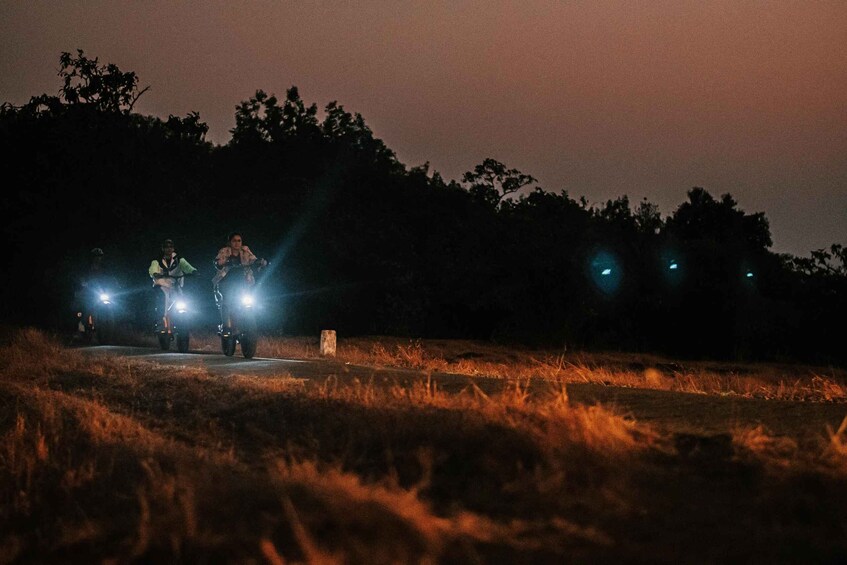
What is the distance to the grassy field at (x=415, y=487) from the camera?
5629 millimetres

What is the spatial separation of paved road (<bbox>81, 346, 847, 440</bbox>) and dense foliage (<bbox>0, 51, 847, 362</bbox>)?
17.8 metres

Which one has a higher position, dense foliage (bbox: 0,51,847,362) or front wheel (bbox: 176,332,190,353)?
dense foliage (bbox: 0,51,847,362)

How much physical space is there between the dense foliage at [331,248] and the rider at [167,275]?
1105 centimetres

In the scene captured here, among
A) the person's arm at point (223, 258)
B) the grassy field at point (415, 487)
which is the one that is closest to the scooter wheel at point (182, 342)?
the person's arm at point (223, 258)

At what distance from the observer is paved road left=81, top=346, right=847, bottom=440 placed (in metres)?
9.10

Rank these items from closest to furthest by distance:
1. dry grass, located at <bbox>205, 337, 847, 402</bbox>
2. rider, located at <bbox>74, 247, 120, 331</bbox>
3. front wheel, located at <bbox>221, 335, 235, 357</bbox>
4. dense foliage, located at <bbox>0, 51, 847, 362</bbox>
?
dry grass, located at <bbox>205, 337, 847, 402</bbox> < front wheel, located at <bbox>221, 335, 235, 357</bbox> < rider, located at <bbox>74, 247, 120, 331</bbox> < dense foliage, located at <bbox>0, 51, 847, 362</bbox>

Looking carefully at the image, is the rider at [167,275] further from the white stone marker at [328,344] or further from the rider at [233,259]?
the white stone marker at [328,344]

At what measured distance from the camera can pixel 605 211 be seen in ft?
185

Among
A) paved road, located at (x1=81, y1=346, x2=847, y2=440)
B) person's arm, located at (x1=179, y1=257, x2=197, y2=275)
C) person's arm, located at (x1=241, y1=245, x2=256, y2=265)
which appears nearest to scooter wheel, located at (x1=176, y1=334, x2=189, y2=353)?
person's arm, located at (x1=179, y1=257, x2=197, y2=275)

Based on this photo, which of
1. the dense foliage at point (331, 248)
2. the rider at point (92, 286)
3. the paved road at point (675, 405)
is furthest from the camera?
the dense foliage at point (331, 248)

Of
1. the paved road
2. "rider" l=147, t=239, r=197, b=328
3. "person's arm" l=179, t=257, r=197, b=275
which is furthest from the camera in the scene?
"rider" l=147, t=239, r=197, b=328

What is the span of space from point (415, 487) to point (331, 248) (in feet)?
96.2

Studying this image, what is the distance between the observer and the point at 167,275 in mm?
21375

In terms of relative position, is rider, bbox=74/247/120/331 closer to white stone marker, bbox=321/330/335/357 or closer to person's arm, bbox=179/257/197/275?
person's arm, bbox=179/257/197/275
